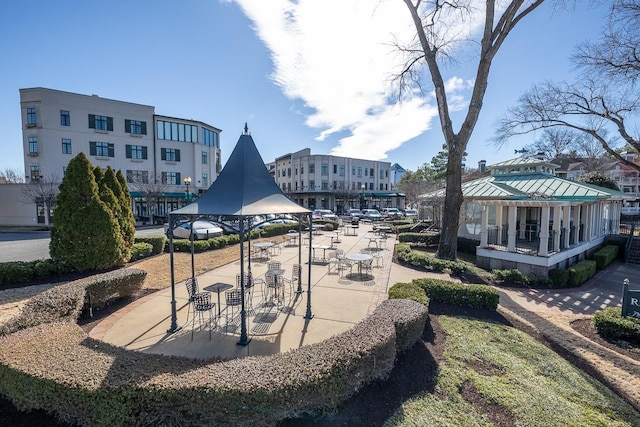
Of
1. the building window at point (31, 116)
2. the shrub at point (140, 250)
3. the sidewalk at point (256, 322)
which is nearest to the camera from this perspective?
the sidewalk at point (256, 322)

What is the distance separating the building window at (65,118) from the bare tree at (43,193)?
6.17 metres

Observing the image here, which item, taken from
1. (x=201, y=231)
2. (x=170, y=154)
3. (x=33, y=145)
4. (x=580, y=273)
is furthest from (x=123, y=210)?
(x=33, y=145)

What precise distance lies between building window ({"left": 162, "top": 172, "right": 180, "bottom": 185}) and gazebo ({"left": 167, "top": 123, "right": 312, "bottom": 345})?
33712mm

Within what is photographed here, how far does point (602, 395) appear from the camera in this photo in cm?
481

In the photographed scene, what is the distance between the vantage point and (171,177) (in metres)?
37.6

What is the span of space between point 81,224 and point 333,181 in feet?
156

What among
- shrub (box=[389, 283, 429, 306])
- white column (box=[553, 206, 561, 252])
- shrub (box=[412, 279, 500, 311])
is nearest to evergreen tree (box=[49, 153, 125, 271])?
shrub (box=[389, 283, 429, 306])

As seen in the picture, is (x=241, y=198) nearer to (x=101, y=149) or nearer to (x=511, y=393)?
(x=511, y=393)

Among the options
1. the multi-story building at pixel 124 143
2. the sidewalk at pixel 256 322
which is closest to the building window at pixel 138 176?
the multi-story building at pixel 124 143

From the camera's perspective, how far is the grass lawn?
401 cm

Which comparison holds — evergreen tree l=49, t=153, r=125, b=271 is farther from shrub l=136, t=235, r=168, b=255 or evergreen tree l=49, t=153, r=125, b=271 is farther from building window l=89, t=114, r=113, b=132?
building window l=89, t=114, r=113, b=132

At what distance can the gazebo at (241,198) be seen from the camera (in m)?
6.35

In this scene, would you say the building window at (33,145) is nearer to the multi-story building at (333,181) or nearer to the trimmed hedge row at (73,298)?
the trimmed hedge row at (73,298)

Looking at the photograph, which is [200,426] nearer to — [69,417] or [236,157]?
[69,417]
